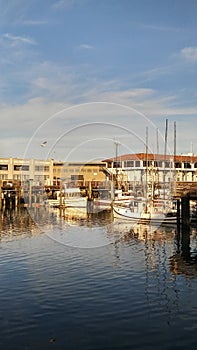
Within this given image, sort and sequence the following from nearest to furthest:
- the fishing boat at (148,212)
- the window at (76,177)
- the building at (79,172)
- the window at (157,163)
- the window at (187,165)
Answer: the fishing boat at (148,212) → the window at (157,163) → the window at (76,177) → the building at (79,172) → the window at (187,165)

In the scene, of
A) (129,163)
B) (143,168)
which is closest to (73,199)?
(143,168)

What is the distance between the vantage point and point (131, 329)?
660 inches

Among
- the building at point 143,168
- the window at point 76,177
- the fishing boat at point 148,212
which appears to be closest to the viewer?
the fishing boat at point 148,212

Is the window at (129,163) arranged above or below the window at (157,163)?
above

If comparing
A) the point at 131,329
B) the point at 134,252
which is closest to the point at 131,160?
the point at 134,252

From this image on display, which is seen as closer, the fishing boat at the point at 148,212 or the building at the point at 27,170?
the fishing boat at the point at 148,212

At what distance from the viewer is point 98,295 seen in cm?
2139

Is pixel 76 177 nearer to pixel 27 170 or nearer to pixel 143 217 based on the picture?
pixel 27 170

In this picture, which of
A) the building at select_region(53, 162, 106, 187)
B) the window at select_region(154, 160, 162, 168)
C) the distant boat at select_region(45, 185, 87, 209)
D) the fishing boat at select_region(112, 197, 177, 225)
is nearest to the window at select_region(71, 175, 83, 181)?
the building at select_region(53, 162, 106, 187)

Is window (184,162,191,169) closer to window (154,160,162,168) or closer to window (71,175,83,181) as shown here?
window (154,160,162,168)

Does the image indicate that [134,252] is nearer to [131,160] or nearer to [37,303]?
[37,303]

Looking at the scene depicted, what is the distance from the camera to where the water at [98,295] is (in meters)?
15.9

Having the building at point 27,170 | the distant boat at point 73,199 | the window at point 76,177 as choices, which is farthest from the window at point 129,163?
the building at point 27,170

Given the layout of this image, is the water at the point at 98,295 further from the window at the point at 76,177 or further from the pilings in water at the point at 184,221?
the window at the point at 76,177
